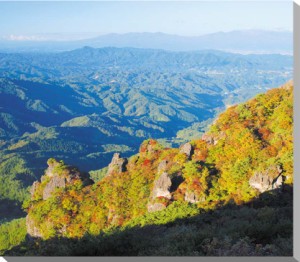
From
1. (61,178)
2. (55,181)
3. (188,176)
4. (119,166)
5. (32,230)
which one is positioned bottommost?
(32,230)

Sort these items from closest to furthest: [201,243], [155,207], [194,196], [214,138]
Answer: [201,243], [194,196], [155,207], [214,138]

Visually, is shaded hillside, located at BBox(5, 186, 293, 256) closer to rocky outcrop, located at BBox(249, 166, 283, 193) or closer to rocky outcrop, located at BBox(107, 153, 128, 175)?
rocky outcrop, located at BBox(249, 166, 283, 193)

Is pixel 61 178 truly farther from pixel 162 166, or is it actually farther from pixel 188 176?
pixel 188 176

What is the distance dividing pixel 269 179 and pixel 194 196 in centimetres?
221

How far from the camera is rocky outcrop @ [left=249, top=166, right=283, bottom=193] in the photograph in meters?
8.88

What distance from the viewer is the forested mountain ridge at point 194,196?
17.0 feet

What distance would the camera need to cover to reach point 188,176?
11.0m

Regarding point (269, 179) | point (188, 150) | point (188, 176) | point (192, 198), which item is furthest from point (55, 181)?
point (269, 179)

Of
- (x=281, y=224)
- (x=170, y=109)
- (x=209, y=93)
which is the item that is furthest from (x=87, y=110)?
(x=281, y=224)

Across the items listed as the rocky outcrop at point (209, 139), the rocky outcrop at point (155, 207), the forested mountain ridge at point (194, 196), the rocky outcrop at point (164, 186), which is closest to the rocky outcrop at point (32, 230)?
the forested mountain ridge at point (194, 196)

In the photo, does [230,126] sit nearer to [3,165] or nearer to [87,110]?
[3,165]

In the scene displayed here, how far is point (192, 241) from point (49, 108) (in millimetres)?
135576

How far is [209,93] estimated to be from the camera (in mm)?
185625

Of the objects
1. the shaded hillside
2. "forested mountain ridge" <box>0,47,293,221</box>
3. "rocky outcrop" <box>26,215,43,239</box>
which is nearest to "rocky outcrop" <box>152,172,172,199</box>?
the shaded hillside
